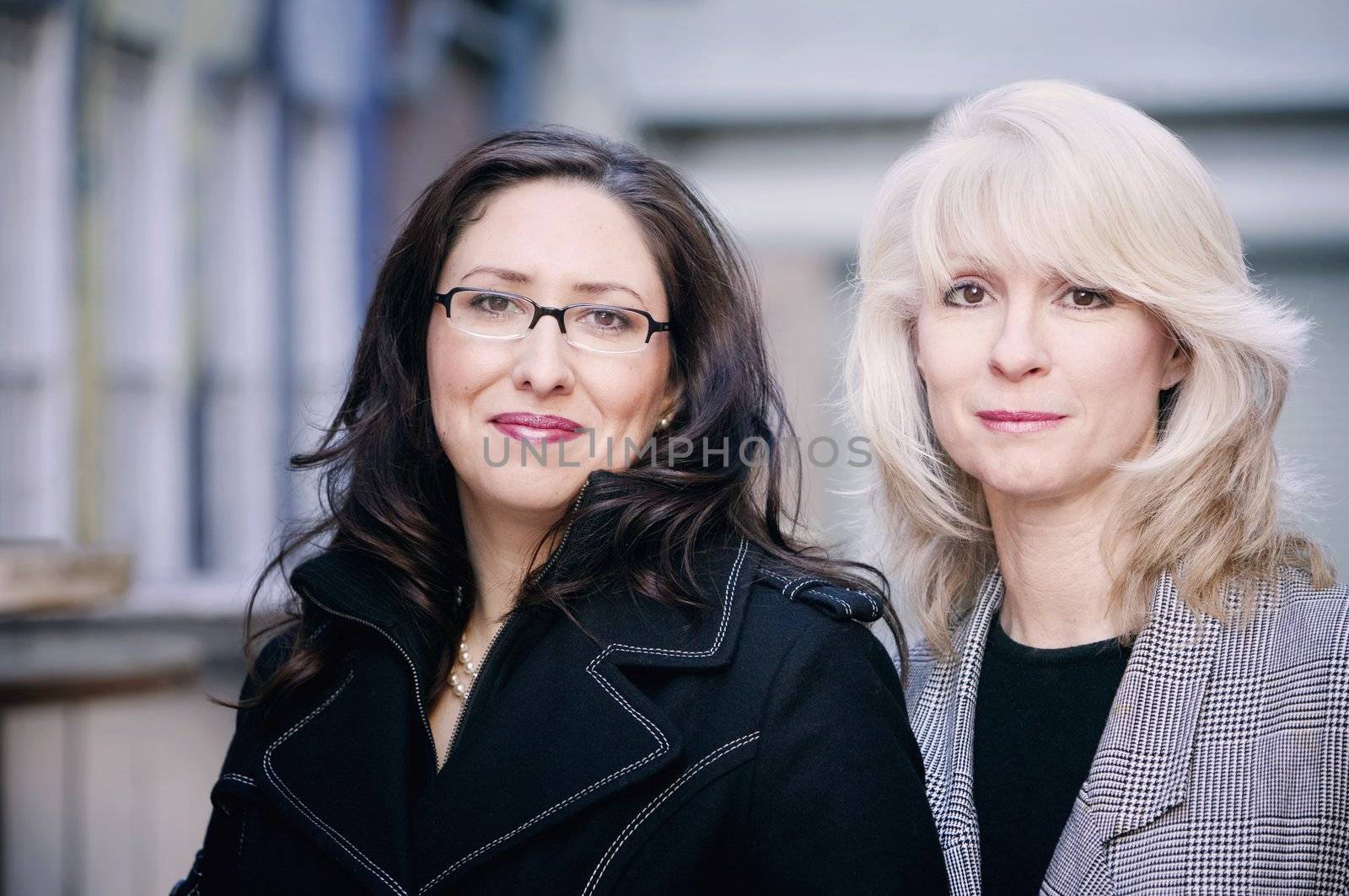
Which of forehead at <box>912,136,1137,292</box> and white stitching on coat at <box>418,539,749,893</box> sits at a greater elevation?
forehead at <box>912,136,1137,292</box>

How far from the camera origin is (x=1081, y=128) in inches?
81.4

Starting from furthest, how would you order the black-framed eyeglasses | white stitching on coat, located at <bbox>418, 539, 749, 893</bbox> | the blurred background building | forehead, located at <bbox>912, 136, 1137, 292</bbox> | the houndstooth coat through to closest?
the blurred background building
the black-framed eyeglasses
forehead, located at <bbox>912, 136, 1137, 292</bbox>
white stitching on coat, located at <bbox>418, 539, 749, 893</bbox>
the houndstooth coat

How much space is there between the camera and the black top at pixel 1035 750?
2.05m

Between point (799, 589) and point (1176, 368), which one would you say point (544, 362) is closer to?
point (799, 589)

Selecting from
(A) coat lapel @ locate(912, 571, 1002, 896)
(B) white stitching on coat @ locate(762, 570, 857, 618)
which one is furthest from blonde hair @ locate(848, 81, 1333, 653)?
(B) white stitching on coat @ locate(762, 570, 857, 618)

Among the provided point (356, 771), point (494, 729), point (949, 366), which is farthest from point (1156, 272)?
point (356, 771)

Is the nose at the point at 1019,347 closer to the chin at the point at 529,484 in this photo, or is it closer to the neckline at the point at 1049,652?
the neckline at the point at 1049,652

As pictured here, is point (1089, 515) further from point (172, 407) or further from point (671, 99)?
point (671, 99)

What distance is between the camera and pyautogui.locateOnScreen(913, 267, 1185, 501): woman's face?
2.02m

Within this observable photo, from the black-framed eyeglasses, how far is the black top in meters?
0.82

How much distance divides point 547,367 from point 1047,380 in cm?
75

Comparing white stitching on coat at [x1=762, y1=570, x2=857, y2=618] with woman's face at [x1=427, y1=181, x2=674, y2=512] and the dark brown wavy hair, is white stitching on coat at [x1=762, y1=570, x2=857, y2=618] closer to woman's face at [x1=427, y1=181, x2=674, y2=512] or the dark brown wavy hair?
the dark brown wavy hair

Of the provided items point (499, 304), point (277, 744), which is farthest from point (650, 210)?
point (277, 744)

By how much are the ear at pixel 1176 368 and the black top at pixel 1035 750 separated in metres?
Result: 0.42
